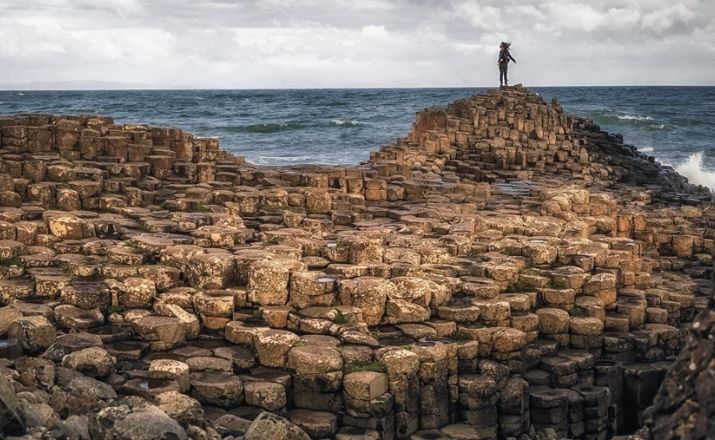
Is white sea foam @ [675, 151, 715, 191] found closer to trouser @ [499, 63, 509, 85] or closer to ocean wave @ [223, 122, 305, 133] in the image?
trouser @ [499, 63, 509, 85]

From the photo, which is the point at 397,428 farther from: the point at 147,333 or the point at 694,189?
the point at 694,189

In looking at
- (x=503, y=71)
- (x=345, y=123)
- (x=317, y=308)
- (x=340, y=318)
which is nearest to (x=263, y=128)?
(x=345, y=123)

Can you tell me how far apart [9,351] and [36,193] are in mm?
6397

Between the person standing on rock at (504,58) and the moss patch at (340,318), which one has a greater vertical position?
the person standing on rock at (504,58)

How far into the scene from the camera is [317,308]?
12.2m

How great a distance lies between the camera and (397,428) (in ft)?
36.6

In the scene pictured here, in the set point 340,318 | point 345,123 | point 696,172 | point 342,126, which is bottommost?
point 696,172

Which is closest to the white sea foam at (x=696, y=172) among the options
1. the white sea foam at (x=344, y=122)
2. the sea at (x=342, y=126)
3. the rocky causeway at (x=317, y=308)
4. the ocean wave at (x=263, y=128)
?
the sea at (x=342, y=126)

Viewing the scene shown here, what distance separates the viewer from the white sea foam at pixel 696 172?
40.8 m

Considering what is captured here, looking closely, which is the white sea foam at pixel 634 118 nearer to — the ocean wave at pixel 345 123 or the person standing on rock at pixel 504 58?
the ocean wave at pixel 345 123

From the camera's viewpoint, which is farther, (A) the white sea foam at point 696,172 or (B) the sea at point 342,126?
(B) the sea at point 342,126

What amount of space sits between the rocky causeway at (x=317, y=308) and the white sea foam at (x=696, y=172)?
2293 cm

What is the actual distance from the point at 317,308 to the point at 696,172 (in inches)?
1369

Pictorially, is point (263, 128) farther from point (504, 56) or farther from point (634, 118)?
point (634, 118)
